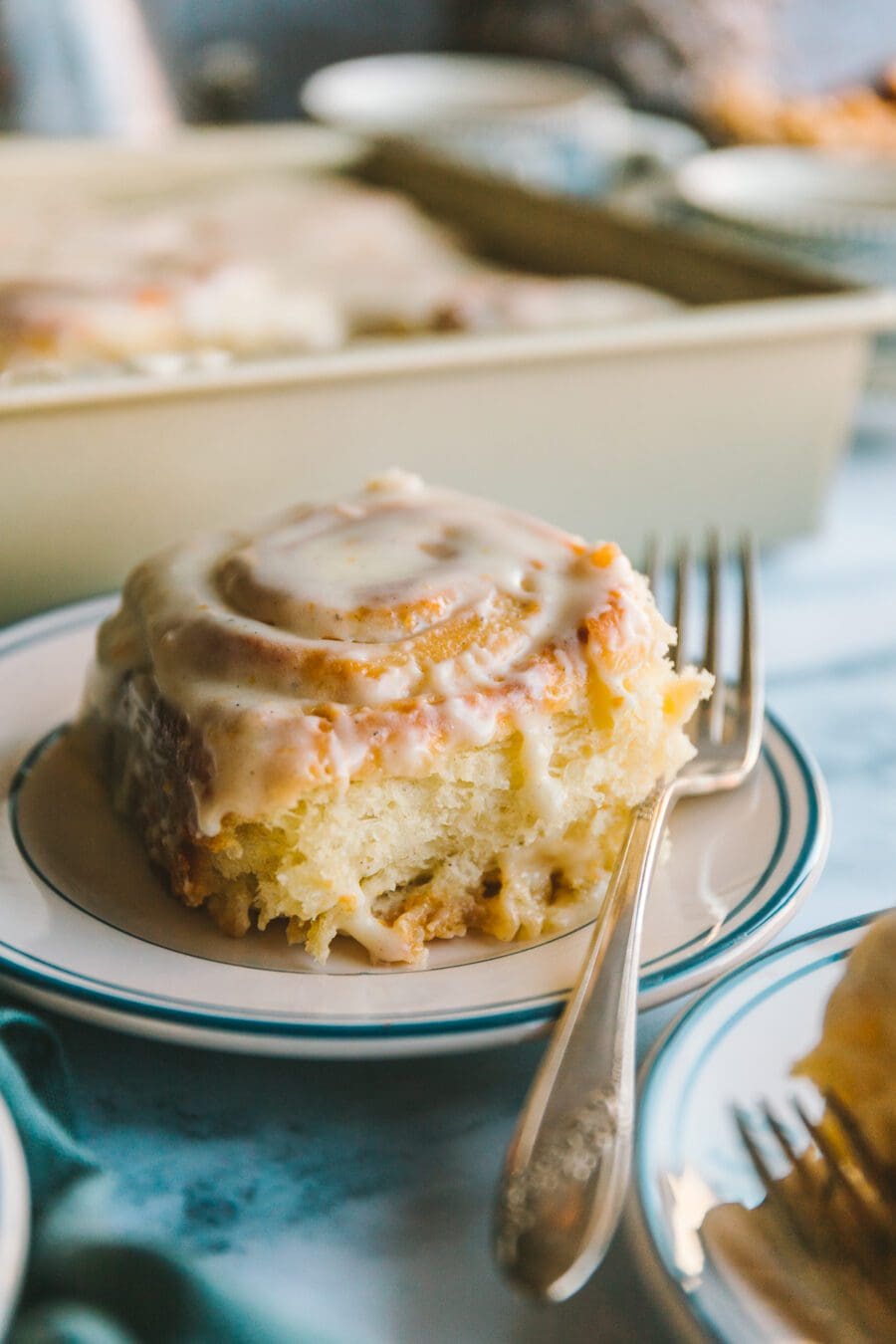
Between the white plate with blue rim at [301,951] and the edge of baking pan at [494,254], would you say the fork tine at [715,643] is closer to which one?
the white plate with blue rim at [301,951]

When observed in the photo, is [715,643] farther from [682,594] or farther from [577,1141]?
[577,1141]

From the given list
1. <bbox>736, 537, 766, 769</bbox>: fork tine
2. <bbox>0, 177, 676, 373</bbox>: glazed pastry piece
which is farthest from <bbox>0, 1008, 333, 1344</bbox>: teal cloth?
<bbox>0, 177, 676, 373</bbox>: glazed pastry piece

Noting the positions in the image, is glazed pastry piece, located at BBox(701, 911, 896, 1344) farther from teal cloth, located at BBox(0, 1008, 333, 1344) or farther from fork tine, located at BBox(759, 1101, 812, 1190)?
teal cloth, located at BBox(0, 1008, 333, 1344)

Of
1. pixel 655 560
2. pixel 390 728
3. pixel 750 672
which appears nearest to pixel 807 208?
pixel 655 560

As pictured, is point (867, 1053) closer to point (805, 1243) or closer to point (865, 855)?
point (805, 1243)

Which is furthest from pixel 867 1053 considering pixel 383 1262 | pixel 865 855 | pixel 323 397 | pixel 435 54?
pixel 435 54
